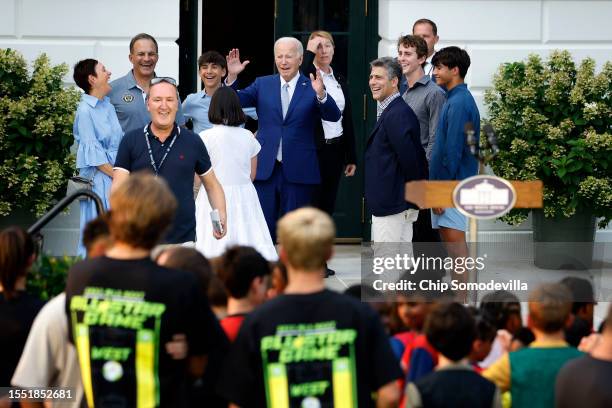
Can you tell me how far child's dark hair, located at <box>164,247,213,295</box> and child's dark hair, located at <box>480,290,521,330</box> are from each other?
4.93ft

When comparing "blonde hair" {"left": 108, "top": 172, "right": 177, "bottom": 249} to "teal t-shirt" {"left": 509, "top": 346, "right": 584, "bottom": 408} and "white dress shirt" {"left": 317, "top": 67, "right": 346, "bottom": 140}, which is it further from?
"white dress shirt" {"left": 317, "top": 67, "right": 346, "bottom": 140}

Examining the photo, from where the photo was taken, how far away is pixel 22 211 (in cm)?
1170

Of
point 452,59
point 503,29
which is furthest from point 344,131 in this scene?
point 503,29

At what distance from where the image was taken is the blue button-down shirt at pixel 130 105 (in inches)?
407

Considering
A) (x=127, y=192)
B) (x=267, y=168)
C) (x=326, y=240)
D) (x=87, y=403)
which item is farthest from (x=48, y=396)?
(x=267, y=168)

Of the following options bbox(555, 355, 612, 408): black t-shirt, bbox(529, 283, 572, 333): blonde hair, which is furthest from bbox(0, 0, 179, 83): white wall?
bbox(555, 355, 612, 408): black t-shirt

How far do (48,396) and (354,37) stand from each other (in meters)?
7.80

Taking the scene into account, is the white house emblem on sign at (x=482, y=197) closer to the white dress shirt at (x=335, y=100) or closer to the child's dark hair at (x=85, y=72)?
the white dress shirt at (x=335, y=100)

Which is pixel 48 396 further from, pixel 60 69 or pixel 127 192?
pixel 60 69

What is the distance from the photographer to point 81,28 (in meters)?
12.1

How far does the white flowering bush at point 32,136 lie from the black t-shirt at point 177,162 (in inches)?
129

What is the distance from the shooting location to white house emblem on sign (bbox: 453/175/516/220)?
653 centimetres

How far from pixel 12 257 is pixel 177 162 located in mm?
2507

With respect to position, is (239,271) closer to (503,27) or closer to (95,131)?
(95,131)
